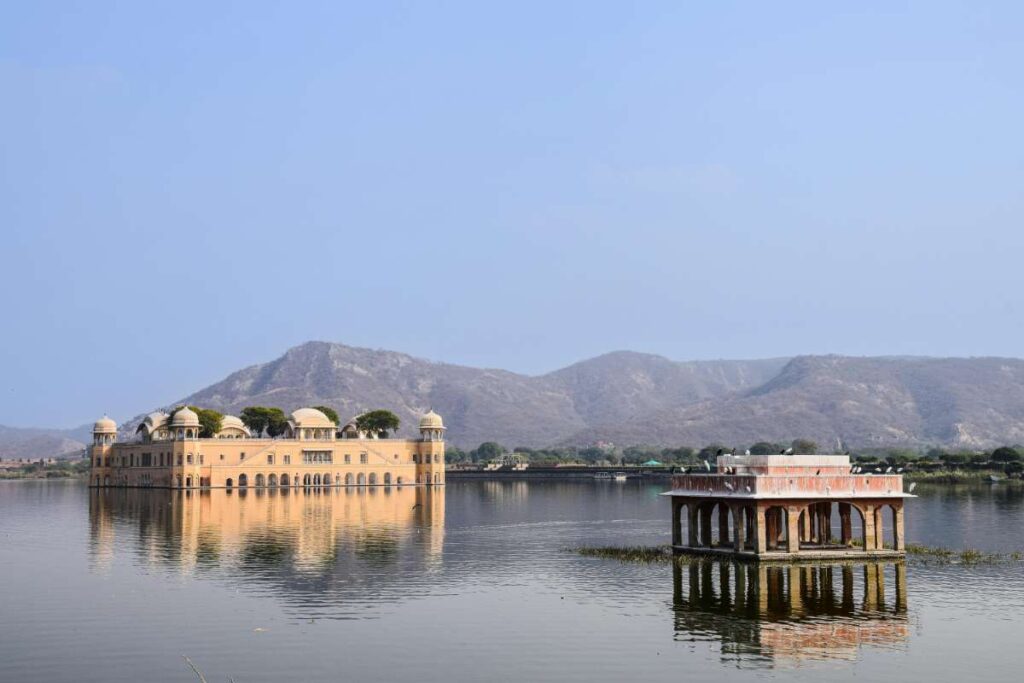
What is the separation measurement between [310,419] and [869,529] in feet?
426

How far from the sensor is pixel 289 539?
85625 millimetres

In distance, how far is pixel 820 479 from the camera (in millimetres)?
63094

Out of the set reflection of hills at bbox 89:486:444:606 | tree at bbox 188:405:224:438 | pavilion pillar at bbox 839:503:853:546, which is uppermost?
tree at bbox 188:405:224:438

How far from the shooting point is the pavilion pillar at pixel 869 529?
65.6m

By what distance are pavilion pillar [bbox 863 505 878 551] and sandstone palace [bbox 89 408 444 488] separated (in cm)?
12254

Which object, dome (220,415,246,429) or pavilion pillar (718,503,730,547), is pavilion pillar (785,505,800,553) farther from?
dome (220,415,246,429)

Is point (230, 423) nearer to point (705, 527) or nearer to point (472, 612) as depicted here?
point (705, 527)

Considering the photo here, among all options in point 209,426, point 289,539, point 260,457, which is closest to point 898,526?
point 289,539

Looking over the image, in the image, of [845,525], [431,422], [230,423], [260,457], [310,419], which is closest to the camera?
[845,525]

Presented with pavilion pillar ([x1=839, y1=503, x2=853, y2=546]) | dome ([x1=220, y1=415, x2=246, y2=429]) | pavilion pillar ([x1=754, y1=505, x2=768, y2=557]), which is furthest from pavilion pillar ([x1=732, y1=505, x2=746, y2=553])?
dome ([x1=220, y1=415, x2=246, y2=429])

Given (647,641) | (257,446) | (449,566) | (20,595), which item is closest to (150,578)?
(20,595)

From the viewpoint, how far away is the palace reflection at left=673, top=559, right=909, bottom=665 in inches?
1764

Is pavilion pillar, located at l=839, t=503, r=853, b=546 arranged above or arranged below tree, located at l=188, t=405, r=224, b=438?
below

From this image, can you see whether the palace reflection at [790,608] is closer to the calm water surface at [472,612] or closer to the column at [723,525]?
the calm water surface at [472,612]
